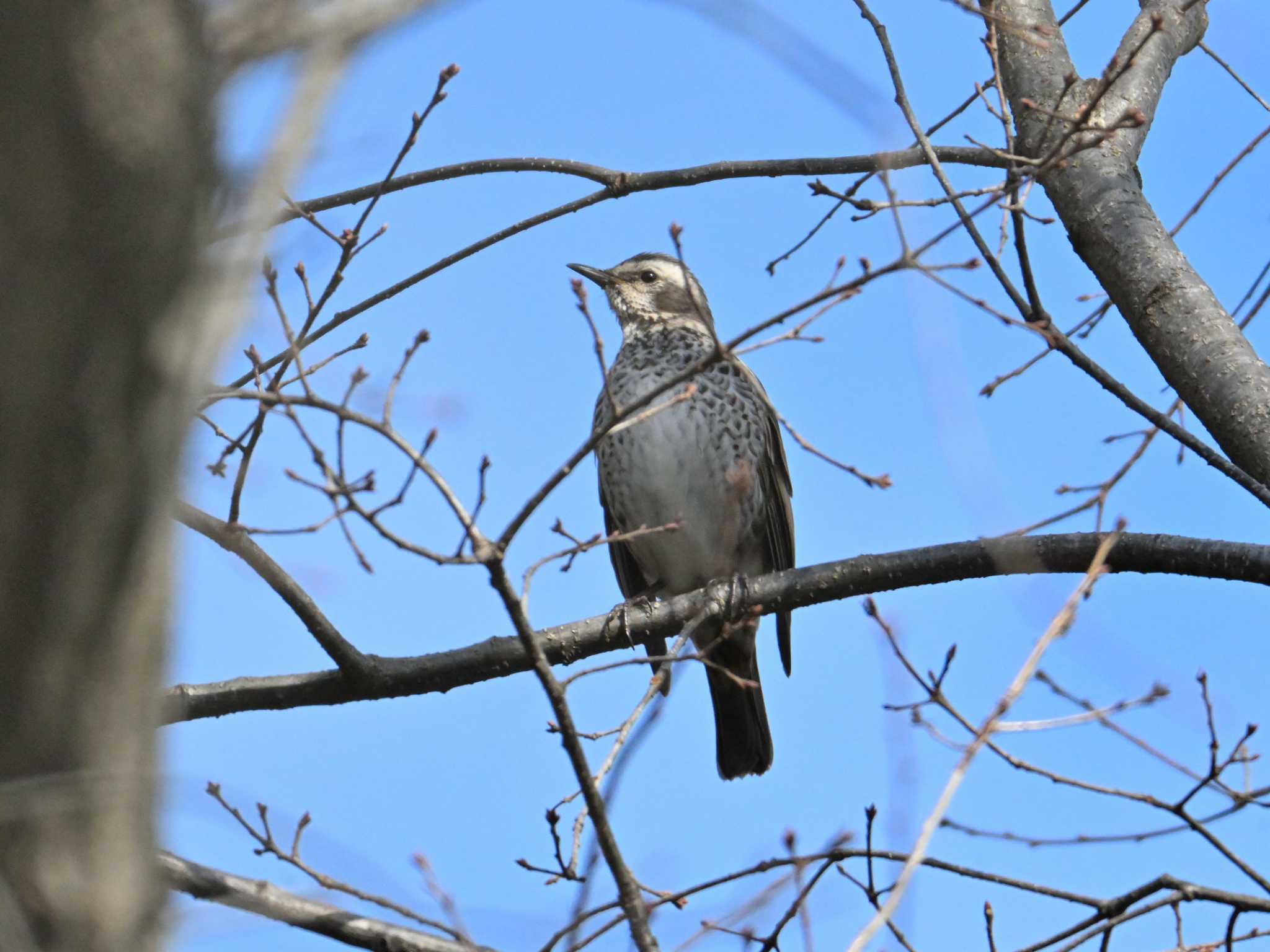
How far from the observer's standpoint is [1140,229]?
4988 mm

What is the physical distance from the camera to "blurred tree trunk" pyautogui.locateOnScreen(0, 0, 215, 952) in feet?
4.51

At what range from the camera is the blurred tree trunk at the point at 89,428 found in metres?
1.37

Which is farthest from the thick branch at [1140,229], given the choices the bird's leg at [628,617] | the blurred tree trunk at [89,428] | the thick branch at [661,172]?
the blurred tree trunk at [89,428]

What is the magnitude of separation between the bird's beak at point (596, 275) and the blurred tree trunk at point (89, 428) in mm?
7026

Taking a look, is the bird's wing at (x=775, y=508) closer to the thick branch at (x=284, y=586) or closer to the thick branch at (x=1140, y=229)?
the thick branch at (x=1140, y=229)

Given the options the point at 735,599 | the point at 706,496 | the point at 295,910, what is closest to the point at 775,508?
the point at 706,496

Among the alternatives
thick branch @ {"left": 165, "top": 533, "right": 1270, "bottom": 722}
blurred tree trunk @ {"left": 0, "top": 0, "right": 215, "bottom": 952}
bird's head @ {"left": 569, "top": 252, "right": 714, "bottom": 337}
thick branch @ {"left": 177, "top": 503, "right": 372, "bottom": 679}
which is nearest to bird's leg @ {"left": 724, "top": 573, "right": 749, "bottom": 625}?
thick branch @ {"left": 165, "top": 533, "right": 1270, "bottom": 722}

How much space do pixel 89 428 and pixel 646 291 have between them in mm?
7082

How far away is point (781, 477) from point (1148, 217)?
2.94 meters

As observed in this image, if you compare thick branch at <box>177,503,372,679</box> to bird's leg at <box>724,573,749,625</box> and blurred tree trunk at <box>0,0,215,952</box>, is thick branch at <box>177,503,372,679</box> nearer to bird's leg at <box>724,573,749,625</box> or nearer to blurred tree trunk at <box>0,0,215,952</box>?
bird's leg at <box>724,573,749,625</box>

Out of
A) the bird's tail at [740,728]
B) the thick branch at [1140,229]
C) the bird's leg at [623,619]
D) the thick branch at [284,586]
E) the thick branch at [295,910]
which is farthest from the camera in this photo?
the bird's tail at [740,728]

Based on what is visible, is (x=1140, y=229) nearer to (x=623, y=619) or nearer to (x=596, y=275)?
(x=623, y=619)

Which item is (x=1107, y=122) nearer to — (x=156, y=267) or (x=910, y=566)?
(x=910, y=566)

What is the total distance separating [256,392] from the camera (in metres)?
3.12
